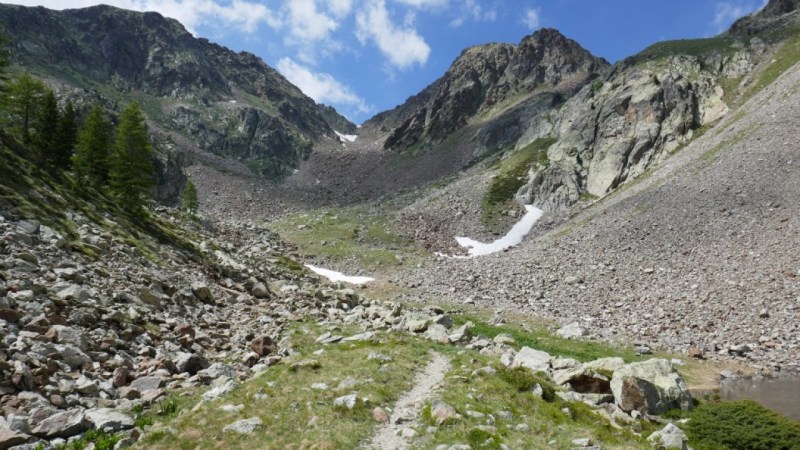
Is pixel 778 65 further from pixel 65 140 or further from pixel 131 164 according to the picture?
pixel 65 140

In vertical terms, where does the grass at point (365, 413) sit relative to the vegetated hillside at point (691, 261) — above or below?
below

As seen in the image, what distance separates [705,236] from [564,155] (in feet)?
194

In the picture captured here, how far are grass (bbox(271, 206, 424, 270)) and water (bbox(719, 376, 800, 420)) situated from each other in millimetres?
47500

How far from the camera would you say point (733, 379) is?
88.7 feet

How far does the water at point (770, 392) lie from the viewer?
22.7m

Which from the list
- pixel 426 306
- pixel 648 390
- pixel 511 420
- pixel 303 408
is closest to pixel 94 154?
pixel 426 306

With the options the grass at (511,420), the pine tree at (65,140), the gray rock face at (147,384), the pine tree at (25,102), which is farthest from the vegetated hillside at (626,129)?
the gray rock face at (147,384)

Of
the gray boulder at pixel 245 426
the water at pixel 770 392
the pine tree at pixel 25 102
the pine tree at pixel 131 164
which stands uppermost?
the pine tree at pixel 25 102

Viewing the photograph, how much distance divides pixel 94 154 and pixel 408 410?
45.0 metres

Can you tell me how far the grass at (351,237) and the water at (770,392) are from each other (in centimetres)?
4750

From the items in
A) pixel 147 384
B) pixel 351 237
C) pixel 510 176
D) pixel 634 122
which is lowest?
pixel 147 384

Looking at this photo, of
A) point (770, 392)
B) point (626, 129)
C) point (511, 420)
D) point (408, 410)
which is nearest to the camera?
point (511, 420)

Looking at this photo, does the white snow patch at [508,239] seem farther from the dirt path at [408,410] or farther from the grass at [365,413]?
the grass at [365,413]

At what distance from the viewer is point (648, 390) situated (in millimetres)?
19484
